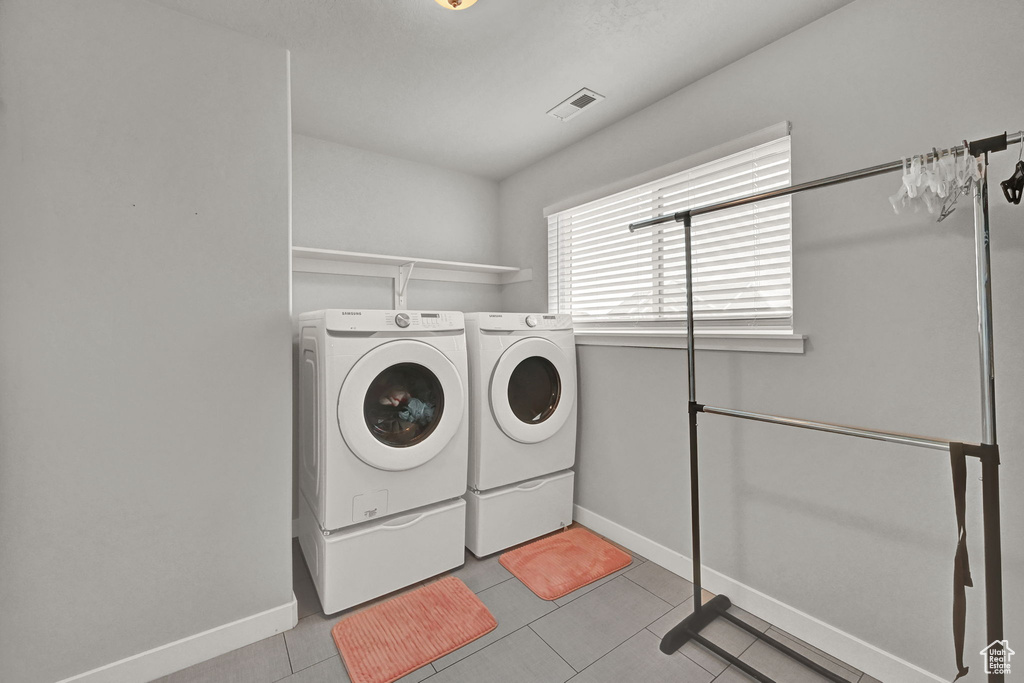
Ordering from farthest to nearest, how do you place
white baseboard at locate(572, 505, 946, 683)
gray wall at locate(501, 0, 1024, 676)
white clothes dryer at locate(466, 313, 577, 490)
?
white clothes dryer at locate(466, 313, 577, 490) → white baseboard at locate(572, 505, 946, 683) → gray wall at locate(501, 0, 1024, 676)

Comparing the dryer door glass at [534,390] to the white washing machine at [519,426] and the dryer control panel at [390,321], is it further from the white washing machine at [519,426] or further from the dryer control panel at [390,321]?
the dryer control panel at [390,321]

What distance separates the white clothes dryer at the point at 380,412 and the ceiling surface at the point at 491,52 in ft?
3.40

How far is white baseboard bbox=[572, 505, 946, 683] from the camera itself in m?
1.43

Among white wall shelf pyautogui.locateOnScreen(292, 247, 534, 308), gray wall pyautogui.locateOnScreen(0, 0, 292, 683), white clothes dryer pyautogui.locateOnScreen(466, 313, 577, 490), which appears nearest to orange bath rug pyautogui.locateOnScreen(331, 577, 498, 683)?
gray wall pyautogui.locateOnScreen(0, 0, 292, 683)

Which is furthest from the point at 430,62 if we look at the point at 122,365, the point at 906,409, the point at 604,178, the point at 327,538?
the point at 906,409

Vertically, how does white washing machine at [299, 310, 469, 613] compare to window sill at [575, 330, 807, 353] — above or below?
below

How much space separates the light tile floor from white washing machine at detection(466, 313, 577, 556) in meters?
0.37

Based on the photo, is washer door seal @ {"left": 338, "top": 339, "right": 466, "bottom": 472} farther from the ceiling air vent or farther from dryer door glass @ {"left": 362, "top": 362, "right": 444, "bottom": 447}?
the ceiling air vent

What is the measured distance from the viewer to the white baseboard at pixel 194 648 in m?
1.44

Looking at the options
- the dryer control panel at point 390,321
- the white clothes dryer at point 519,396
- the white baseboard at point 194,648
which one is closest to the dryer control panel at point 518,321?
the white clothes dryer at point 519,396

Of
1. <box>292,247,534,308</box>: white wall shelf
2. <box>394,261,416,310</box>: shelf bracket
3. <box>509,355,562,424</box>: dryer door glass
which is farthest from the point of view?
<box>394,261,416,310</box>: shelf bracket

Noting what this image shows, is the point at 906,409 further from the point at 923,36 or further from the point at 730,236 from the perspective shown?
the point at 923,36

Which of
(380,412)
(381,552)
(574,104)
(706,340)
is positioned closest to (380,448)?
(380,412)

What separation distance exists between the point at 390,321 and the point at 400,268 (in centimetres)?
100
